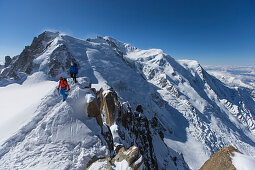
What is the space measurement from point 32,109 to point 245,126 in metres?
173

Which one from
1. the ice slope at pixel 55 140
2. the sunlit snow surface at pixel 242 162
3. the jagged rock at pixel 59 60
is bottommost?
the sunlit snow surface at pixel 242 162

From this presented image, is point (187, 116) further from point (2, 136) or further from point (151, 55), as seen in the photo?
point (151, 55)

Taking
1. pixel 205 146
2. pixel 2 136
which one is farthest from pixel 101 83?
pixel 205 146

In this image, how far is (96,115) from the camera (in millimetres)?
11555

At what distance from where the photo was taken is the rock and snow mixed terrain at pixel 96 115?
856 centimetres

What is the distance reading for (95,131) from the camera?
10.4 meters

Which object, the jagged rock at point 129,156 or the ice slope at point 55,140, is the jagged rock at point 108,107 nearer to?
the ice slope at point 55,140

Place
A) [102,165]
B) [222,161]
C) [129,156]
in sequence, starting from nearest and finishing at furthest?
[222,161]
[102,165]
[129,156]

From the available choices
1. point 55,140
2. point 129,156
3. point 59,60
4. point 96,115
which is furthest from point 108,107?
point 59,60

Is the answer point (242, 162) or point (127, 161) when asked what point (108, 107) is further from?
point (242, 162)

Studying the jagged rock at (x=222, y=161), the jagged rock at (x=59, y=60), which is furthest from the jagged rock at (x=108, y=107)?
the jagged rock at (x=59, y=60)

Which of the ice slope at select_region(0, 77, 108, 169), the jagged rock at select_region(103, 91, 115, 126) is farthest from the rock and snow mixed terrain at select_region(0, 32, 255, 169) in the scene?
the jagged rock at select_region(103, 91, 115, 126)

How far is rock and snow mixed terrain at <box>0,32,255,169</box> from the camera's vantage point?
28.1 feet

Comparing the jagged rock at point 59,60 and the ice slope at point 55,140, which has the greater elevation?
the jagged rock at point 59,60
